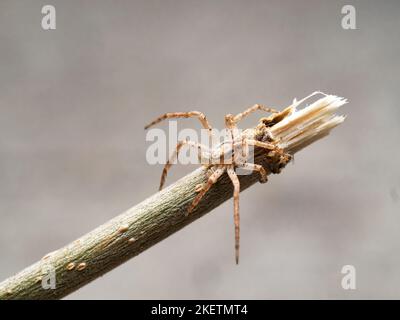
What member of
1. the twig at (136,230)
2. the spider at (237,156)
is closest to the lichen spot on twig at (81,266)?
the twig at (136,230)

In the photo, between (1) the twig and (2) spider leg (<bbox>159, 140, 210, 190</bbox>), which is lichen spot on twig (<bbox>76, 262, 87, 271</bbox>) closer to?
(1) the twig

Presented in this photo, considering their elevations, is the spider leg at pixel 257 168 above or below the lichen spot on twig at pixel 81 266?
above

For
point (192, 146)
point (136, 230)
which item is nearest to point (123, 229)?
point (136, 230)

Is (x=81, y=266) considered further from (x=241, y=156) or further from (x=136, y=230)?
(x=241, y=156)

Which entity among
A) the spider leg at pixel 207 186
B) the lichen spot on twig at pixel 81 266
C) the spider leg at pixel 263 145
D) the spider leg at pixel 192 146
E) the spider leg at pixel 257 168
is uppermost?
the spider leg at pixel 192 146

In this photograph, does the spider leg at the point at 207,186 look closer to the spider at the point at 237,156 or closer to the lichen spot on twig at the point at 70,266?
the spider at the point at 237,156

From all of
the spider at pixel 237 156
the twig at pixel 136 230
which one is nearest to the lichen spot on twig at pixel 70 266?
the twig at pixel 136 230

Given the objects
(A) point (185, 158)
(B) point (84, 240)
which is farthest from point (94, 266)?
(A) point (185, 158)

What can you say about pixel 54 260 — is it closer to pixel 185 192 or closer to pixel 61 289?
pixel 61 289

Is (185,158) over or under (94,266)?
over
